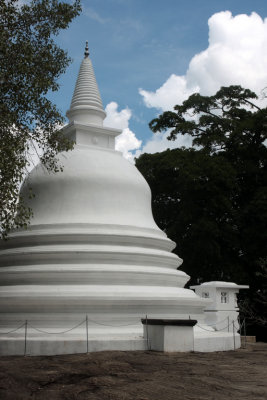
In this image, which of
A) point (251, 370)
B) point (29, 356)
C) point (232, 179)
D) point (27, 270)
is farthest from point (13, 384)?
point (232, 179)

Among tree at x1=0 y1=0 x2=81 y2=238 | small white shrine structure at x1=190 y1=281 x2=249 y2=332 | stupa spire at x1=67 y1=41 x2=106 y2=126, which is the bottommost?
small white shrine structure at x1=190 y1=281 x2=249 y2=332

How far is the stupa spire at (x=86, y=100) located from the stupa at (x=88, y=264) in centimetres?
73

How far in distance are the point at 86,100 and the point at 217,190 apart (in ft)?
33.7

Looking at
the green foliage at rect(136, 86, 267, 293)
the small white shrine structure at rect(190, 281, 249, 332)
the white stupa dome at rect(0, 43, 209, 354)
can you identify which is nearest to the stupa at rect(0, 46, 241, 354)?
the white stupa dome at rect(0, 43, 209, 354)

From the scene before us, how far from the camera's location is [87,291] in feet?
47.4

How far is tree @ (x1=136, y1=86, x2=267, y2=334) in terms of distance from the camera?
2684 centimetres

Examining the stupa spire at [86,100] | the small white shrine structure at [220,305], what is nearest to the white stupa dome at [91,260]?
the stupa spire at [86,100]

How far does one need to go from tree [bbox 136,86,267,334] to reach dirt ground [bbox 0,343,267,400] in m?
14.5

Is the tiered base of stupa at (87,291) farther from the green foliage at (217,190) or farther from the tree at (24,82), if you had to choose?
the green foliage at (217,190)

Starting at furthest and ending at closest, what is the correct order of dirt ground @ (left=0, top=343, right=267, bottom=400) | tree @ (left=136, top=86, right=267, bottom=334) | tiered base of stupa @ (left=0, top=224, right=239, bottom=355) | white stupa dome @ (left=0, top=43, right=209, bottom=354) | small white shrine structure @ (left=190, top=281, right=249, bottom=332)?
tree @ (left=136, top=86, right=267, bottom=334) → small white shrine structure @ (left=190, top=281, right=249, bottom=332) → white stupa dome @ (left=0, top=43, right=209, bottom=354) → tiered base of stupa @ (left=0, top=224, right=239, bottom=355) → dirt ground @ (left=0, top=343, right=267, bottom=400)

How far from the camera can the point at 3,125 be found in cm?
1045

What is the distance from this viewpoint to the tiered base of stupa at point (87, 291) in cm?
1377

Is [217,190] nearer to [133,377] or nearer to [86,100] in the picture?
[86,100]

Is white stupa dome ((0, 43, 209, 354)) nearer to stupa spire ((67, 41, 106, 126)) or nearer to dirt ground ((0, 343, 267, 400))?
stupa spire ((67, 41, 106, 126))
